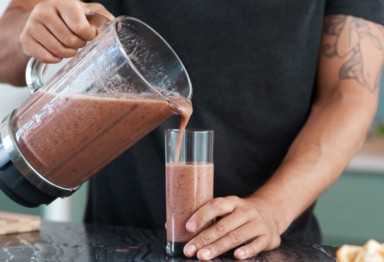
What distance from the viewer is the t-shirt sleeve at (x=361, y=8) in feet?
5.73

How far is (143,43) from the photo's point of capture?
4.42ft

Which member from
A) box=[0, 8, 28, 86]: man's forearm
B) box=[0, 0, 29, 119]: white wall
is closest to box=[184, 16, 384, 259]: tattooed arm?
box=[0, 8, 28, 86]: man's forearm

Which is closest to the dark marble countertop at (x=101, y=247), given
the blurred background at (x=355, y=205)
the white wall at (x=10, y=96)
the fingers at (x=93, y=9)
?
the fingers at (x=93, y=9)

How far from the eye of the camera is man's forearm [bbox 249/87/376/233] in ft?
4.96

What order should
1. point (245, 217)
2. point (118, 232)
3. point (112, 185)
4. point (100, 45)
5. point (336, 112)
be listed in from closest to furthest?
point (100, 45)
point (245, 217)
point (118, 232)
point (336, 112)
point (112, 185)

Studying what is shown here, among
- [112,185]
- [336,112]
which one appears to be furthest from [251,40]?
[112,185]

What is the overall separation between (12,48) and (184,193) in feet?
1.89

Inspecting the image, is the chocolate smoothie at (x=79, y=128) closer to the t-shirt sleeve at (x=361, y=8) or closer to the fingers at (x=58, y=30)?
the fingers at (x=58, y=30)

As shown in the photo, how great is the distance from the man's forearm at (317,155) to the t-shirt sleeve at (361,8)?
7.1 inches

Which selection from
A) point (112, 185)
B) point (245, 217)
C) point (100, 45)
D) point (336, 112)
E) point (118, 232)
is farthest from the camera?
point (112, 185)

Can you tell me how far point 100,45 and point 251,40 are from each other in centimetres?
61

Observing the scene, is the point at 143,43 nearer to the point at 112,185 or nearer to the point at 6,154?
the point at 6,154

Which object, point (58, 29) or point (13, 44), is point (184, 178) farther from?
point (13, 44)

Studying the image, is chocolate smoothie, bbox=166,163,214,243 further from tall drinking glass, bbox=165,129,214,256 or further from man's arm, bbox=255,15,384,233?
man's arm, bbox=255,15,384,233
